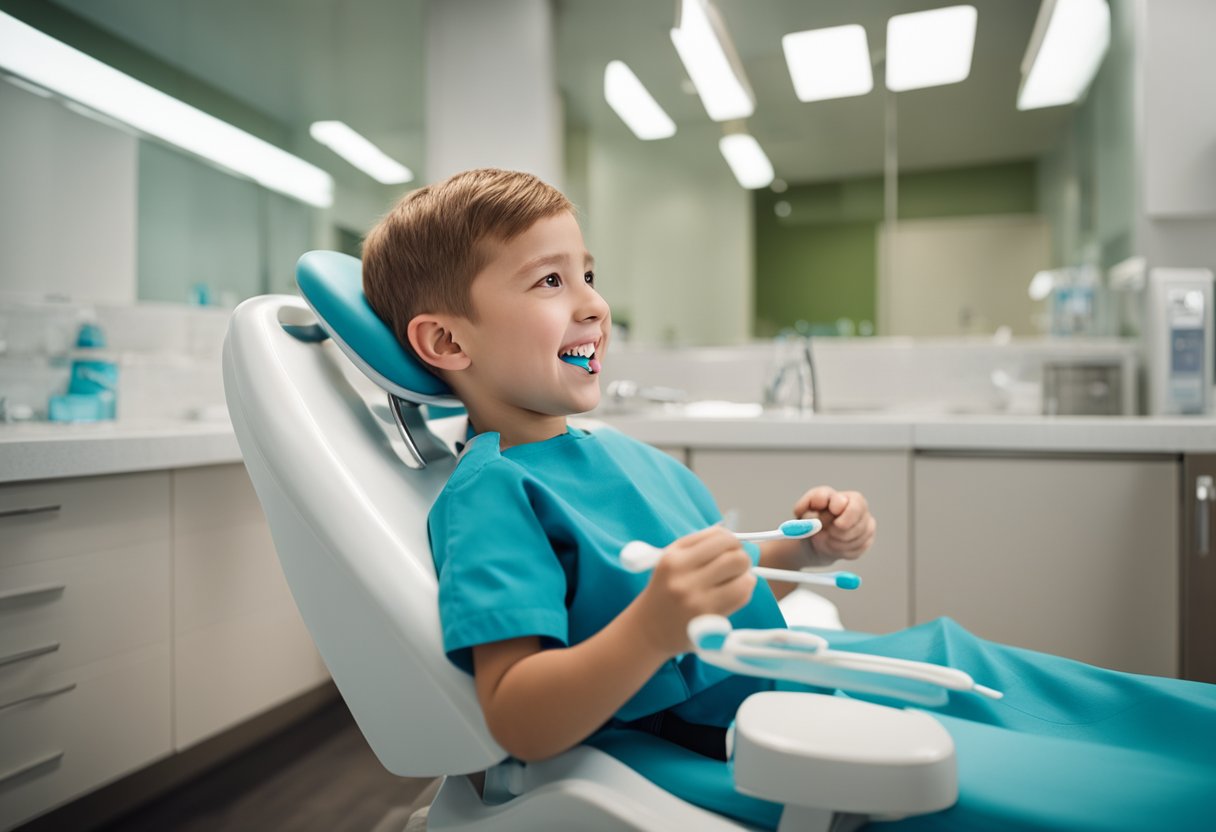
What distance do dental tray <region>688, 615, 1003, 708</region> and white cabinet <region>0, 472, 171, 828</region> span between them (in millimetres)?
1128

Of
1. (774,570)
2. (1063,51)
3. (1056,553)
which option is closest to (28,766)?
(774,570)

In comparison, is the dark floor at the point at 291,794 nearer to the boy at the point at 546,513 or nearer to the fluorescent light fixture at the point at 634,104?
the boy at the point at 546,513

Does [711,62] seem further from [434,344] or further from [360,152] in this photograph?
[434,344]

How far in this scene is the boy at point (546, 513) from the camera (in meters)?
0.54

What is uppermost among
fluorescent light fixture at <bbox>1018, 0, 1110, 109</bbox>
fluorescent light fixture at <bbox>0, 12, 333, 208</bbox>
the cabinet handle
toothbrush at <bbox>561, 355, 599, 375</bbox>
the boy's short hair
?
fluorescent light fixture at <bbox>1018, 0, 1110, 109</bbox>

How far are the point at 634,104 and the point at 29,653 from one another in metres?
2.23

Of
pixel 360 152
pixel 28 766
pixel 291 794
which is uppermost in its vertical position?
pixel 360 152

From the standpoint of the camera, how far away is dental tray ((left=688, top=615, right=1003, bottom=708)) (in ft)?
1.52

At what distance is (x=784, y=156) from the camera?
7.87 feet

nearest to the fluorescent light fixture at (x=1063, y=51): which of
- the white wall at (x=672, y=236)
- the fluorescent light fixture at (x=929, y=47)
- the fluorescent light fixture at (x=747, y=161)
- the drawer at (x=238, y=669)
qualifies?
the fluorescent light fixture at (x=929, y=47)

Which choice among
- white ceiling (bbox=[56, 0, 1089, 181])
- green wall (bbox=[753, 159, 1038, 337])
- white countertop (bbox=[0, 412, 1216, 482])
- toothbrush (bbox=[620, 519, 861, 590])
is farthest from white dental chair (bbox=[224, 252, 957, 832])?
green wall (bbox=[753, 159, 1038, 337])

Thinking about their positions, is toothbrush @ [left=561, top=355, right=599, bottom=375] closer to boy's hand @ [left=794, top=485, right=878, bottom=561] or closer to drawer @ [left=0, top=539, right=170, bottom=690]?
boy's hand @ [left=794, top=485, right=878, bottom=561]

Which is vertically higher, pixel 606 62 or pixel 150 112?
pixel 606 62

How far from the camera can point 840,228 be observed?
7.69ft
